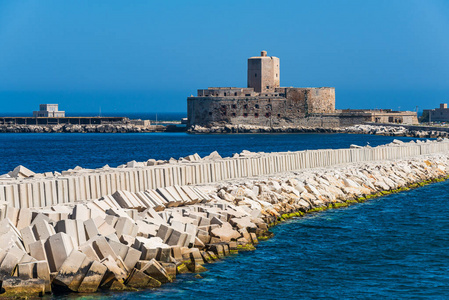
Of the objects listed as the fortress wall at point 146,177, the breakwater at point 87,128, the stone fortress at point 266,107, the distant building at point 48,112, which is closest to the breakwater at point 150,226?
the fortress wall at point 146,177

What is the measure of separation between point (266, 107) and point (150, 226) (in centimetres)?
7006

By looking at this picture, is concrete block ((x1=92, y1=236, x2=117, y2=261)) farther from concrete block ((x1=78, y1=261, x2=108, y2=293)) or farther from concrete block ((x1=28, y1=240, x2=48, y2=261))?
concrete block ((x1=28, y1=240, x2=48, y2=261))

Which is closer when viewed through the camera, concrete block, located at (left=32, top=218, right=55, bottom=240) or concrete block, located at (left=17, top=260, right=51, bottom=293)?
concrete block, located at (left=17, top=260, right=51, bottom=293)

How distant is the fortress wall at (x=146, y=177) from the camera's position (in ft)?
49.8

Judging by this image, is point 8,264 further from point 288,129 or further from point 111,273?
point 288,129

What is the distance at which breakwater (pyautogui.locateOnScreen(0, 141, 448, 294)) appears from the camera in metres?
11.5

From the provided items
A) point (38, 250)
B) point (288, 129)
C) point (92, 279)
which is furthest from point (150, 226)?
point (288, 129)

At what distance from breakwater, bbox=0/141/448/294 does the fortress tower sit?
62396mm

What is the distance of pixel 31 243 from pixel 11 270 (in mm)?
661

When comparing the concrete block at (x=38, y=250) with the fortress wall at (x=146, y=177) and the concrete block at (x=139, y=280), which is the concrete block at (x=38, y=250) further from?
the fortress wall at (x=146, y=177)

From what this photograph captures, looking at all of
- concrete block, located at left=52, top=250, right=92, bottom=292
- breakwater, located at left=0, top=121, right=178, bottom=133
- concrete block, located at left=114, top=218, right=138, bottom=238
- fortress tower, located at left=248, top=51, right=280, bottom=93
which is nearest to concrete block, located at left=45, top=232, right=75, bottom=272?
concrete block, located at left=52, top=250, right=92, bottom=292

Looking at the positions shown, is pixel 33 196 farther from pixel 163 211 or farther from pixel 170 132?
pixel 170 132

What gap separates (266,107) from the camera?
8300 centimetres

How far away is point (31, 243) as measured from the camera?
11812 millimetres
